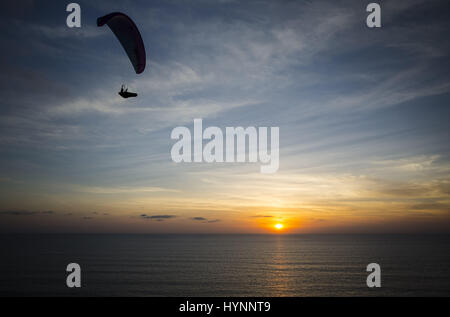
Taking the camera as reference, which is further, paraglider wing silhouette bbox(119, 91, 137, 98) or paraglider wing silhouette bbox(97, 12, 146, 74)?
paraglider wing silhouette bbox(119, 91, 137, 98)

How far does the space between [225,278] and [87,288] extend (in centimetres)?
2894

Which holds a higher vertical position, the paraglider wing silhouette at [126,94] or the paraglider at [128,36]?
the paraglider at [128,36]

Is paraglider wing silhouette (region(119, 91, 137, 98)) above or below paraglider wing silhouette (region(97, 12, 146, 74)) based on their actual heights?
below

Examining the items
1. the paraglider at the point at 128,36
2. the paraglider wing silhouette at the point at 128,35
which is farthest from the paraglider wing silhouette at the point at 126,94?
the paraglider wing silhouette at the point at 128,35

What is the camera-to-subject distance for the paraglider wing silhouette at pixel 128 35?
21.0 meters

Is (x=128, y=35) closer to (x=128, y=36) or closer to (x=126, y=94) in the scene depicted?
(x=128, y=36)

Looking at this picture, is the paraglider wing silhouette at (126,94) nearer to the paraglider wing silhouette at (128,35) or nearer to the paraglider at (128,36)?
the paraglider at (128,36)

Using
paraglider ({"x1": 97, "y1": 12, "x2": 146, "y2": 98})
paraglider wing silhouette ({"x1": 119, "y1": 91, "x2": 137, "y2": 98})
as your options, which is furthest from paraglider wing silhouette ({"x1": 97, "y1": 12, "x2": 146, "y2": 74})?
paraglider wing silhouette ({"x1": 119, "y1": 91, "x2": 137, "y2": 98})

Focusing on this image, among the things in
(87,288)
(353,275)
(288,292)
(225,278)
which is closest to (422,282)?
(353,275)

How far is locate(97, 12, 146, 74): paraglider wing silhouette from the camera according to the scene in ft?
68.9

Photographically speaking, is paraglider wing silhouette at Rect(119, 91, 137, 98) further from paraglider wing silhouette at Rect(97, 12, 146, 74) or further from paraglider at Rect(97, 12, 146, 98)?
paraglider wing silhouette at Rect(97, 12, 146, 74)

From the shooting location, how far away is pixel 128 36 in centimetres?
2308
